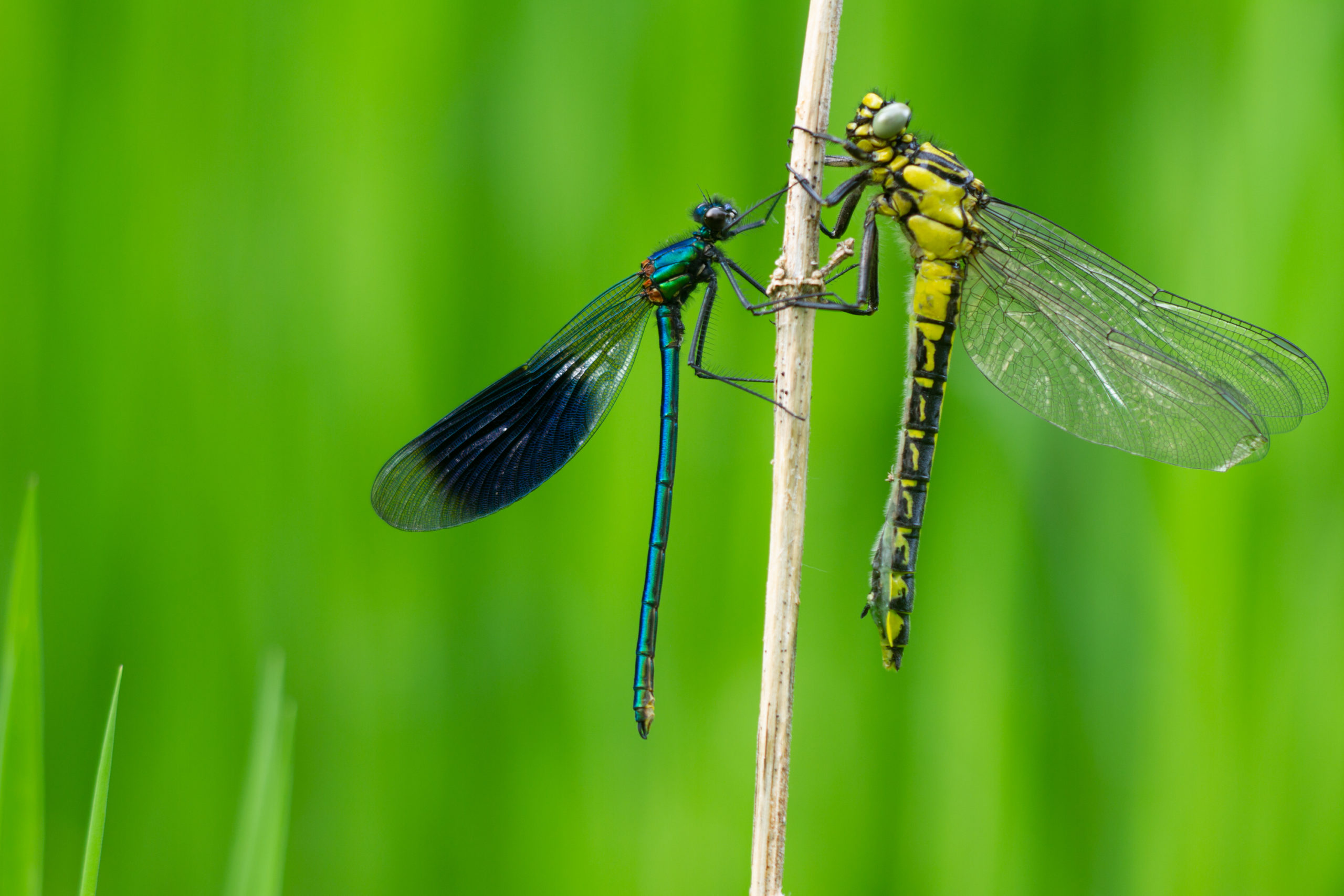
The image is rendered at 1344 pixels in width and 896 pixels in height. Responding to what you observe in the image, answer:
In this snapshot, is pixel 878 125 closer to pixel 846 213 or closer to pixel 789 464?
pixel 846 213

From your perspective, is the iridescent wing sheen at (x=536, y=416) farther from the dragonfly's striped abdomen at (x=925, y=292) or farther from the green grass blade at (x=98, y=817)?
the green grass blade at (x=98, y=817)

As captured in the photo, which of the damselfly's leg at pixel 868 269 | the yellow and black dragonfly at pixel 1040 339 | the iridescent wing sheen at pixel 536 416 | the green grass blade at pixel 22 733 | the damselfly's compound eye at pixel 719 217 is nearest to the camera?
the green grass blade at pixel 22 733

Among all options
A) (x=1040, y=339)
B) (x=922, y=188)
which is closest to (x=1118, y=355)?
(x=1040, y=339)

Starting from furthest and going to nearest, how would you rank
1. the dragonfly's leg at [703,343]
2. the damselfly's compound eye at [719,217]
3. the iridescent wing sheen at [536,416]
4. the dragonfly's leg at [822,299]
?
the iridescent wing sheen at [536,416] → the damselfly's compound eye at [719,217] → the dragonfly's leg at [703,343] → the dragonfly's leg at [822,299]

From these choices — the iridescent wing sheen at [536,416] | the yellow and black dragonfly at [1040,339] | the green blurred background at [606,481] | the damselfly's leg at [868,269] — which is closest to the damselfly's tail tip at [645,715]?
the green blurred background at [606,481]

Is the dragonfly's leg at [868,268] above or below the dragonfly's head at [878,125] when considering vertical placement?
below

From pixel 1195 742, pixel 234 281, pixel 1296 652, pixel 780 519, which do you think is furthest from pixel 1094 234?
pixel 234 281

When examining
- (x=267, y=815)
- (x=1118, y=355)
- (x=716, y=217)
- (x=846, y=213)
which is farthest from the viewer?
(x=716, y=217)

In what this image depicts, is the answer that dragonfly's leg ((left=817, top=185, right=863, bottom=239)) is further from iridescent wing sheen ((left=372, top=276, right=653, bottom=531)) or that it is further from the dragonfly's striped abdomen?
iridescent wing sheen ((left=372, top=276, right=653, bottom=531))
